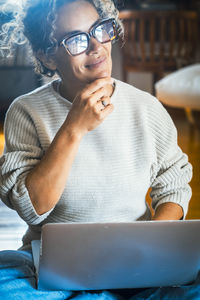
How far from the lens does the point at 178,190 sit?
762mm

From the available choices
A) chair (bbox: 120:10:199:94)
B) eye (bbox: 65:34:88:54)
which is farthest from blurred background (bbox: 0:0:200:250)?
eye (bbox: 65:34:88:54)

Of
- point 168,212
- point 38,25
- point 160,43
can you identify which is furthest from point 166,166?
point 160,43

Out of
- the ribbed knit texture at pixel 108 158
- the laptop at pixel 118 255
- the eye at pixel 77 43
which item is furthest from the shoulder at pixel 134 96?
the laptop at pixel 118 255

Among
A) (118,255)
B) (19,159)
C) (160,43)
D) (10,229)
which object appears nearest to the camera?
(118,255)

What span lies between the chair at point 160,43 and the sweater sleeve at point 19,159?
42cm

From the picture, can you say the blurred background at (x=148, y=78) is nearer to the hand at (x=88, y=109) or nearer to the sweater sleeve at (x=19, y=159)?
the sweater sleeve at (x=19, y=159)

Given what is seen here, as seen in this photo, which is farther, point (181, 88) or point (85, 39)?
point (181, 88)

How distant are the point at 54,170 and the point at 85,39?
7.4 inches

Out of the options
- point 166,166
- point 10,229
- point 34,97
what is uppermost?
point 34,97

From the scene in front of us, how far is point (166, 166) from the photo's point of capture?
768 millimetres

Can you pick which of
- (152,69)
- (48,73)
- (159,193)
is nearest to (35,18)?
(48,73)

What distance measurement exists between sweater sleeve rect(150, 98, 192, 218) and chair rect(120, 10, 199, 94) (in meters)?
0.34

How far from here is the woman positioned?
2.20 ft

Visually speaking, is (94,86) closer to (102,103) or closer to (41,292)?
(102,103)
